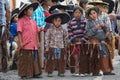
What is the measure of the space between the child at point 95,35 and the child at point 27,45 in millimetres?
1256

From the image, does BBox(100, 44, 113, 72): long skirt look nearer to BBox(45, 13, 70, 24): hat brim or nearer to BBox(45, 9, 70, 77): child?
BBox(45, 9, 70, 77): child

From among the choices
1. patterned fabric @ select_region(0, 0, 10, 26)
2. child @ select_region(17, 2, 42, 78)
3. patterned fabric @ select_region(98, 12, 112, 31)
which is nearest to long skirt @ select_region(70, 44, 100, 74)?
patterned fabric @ select_region(98, 12, 112, 31)

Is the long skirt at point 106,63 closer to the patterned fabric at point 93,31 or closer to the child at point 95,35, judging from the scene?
the child at point 95,35

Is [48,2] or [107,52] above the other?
[48,2]

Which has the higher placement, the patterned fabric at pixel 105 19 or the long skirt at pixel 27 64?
the patterned fabric at pixel 105 19

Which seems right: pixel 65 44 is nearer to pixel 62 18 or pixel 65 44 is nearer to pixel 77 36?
pixel 77 36

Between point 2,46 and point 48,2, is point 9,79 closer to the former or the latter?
point 2,46

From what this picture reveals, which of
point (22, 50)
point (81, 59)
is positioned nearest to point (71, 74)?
point (81, 59)

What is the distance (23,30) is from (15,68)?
309cm

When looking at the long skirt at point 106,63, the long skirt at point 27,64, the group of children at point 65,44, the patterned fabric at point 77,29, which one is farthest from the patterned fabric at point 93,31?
the long skirt at point 27,64

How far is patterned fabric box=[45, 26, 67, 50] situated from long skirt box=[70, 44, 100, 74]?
489mm

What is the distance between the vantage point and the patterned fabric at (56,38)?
14102 millimetres

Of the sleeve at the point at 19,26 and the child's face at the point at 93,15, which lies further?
the child's face at the point at 93,15

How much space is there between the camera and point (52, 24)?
14.6 m
